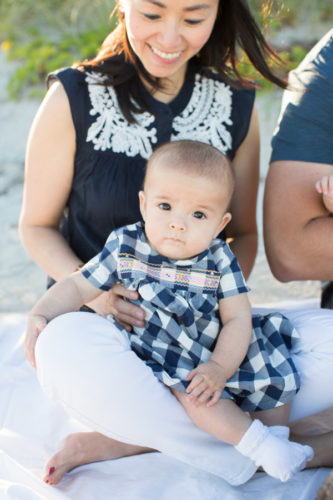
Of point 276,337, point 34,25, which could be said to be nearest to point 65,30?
point 34,25

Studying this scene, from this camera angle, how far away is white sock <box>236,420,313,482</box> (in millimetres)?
1672

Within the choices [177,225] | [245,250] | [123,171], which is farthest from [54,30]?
[177,225]

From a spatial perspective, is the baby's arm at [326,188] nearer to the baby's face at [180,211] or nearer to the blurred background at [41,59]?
the baby's face at [180,211]

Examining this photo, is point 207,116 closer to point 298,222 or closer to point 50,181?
point 298,222

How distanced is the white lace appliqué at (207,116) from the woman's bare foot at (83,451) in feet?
3.45

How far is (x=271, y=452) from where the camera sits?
168 cm

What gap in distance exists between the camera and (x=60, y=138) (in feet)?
7.20

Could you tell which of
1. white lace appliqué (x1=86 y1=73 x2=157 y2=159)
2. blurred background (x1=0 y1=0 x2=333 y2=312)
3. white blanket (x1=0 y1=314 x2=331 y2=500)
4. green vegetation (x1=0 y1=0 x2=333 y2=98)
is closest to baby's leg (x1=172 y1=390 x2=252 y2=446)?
white blanket (x1=0 y1=314 x2=331 y2=500)

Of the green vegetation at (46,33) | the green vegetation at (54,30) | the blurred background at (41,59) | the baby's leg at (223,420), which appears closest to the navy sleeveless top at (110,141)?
the baby's leg at (223,420)

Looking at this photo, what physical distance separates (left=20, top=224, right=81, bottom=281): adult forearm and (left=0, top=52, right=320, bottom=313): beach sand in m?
1.12

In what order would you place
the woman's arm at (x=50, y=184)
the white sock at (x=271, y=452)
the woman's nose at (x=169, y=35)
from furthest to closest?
the woman's arm at (x=50, y=184), the woman's nose at (x=169, y=35), the white sock at (x=271, y=452)

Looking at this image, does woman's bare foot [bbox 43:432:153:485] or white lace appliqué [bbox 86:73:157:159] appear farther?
white lace appliqué [bbox 86:73:157:159]

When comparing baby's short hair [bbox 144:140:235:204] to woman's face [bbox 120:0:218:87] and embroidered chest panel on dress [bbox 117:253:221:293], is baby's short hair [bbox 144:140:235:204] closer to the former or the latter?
embroidered chest panel on dress [bbox 117:253:221:293]

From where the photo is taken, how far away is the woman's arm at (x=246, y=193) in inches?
95.2
